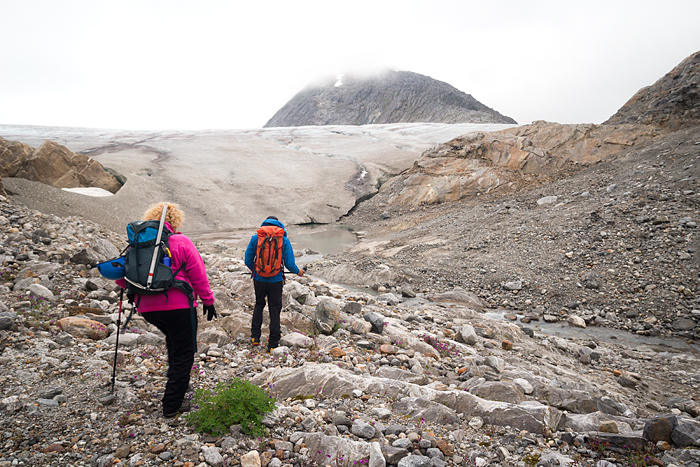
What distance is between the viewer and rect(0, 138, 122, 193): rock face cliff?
62.7 ft

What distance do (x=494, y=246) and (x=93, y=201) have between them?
21.7 m

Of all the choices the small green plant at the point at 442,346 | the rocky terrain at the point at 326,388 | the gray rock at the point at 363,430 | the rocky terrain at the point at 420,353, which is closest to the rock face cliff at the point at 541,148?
the rocky terrain at the point at 420,353

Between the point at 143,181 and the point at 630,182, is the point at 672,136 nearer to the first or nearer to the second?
the point at 630,182

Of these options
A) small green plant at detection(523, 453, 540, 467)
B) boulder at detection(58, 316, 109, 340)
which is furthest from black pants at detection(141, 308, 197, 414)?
small green plant at detection(523, 453, 540, 467)

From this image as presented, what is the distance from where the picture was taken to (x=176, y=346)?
3.48 meters

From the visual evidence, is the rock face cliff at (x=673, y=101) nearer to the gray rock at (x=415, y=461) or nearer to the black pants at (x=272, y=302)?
the black pants at (x=272, y=302)

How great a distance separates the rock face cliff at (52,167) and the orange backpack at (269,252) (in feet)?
68.2

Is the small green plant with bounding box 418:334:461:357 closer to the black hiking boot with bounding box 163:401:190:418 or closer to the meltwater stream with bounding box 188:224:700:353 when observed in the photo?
the meltwater stream with bounding box 188:224:700:353

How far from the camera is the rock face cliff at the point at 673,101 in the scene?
2116 cm

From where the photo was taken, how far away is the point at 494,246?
1467 cm

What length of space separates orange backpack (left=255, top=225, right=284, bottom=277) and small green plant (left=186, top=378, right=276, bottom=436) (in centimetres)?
202

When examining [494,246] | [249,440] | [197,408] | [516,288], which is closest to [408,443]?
[249,440]

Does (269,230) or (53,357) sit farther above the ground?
(269,230)

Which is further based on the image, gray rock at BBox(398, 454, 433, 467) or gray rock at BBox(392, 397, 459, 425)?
gray rock at BBox(392, 397, 459, 425)
